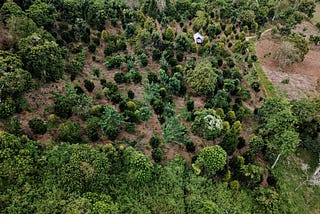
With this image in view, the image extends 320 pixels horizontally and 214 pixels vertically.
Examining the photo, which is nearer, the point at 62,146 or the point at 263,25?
the point at 62,146

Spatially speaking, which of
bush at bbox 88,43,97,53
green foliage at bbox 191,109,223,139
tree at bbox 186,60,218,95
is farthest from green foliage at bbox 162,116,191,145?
bush at bbox 88,43,97,53

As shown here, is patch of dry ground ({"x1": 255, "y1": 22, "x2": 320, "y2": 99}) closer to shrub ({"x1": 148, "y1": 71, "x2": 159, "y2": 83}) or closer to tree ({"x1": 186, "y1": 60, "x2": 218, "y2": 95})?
tree ({"x1": 186, "y1": 60, "x2": 218, "y2": 95})

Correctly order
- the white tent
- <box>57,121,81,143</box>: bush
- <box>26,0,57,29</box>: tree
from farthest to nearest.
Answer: the white tent → <box>26,0,57,29</box>: tree → <box>57,121,81,143</box>: bush

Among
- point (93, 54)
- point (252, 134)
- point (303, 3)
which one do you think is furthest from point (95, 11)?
point (303, 3)

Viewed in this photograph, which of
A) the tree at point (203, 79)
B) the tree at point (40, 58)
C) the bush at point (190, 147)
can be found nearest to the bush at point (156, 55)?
the tree at point (203, 79)

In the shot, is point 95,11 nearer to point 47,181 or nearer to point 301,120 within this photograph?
point 47,181

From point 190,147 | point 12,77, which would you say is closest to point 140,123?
point 190,147

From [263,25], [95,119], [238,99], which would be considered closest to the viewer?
[95,119]

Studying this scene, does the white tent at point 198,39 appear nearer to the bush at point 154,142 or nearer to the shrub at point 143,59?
the shrub at point 143,59
